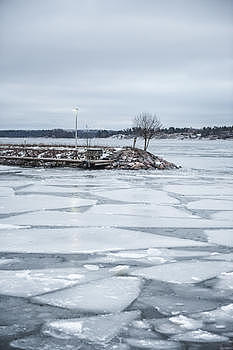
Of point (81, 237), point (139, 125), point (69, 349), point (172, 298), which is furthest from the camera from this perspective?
point (139, 125)

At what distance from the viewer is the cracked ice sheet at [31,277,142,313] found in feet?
13.4

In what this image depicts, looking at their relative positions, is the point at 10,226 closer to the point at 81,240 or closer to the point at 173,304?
the point at 81,240

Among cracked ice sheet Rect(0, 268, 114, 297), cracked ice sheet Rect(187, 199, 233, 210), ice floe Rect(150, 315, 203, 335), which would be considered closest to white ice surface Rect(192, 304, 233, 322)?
ice floe Rect(150, 315, 203, 335)

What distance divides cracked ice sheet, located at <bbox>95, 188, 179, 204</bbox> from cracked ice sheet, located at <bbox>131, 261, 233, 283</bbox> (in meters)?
5.68

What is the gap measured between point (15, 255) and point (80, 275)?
4.31 feet

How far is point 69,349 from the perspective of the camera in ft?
10.5

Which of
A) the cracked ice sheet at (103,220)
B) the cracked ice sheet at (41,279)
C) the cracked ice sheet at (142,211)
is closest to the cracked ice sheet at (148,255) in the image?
the cracked ice sheet at (41,279)

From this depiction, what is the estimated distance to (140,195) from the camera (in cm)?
1267

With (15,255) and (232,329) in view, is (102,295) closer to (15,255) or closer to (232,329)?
(232,329)

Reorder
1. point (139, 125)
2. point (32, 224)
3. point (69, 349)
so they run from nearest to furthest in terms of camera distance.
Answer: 1. point (69, 349)
2. point (32, 224)
3. point (139, 125)

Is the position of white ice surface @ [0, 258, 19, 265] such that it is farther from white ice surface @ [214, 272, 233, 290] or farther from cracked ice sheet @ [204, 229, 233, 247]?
cracked ice sheet @ [204, 229, 233, 247]

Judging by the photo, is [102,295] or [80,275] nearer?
[102,295]

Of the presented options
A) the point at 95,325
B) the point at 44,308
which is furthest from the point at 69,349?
the point at 44,308

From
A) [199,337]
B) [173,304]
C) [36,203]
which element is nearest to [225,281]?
[173,304]
